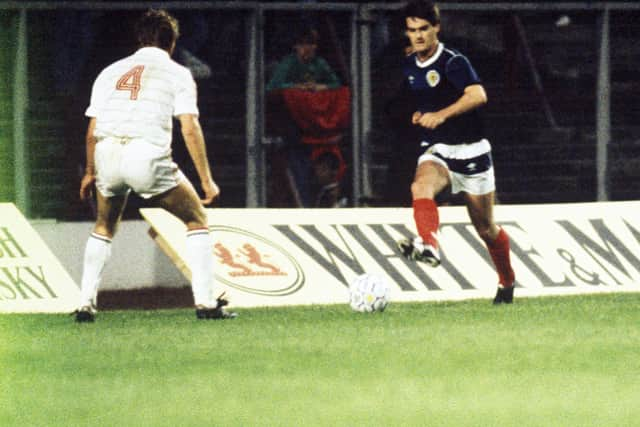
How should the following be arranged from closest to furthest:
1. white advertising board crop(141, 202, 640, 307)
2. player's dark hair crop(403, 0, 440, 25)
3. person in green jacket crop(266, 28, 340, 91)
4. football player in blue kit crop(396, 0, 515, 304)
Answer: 1. football player in blue kit crop(396, 0, 515, 304)
2. player's dark hair crop(403, 0, 440, 25)
3. white advertising board crop(141, 202, 640, 307)
4. person in green jacket crop(266, 28, 340, 91)

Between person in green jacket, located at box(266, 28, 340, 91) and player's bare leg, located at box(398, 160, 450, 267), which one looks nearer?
player's bare leg, located at box(398, 160, 450, 267)

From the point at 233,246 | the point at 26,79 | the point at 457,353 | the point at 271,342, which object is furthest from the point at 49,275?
the point at 457,353

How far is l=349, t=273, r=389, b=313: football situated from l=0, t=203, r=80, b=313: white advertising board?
2.11 m

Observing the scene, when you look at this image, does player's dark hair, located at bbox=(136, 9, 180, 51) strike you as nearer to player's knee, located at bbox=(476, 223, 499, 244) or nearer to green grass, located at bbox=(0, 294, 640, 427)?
green grass, located at bbox=(0, 294, 640, 427)

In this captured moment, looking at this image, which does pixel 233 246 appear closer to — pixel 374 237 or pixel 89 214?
pixel 374 237

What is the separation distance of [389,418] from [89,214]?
8075 mm

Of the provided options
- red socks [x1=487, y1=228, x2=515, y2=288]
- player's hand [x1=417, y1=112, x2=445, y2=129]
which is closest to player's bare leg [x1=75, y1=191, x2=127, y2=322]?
player's hand [x1=417, y1=112, x2=445, y2=129]

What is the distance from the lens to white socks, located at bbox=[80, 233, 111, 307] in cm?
1076

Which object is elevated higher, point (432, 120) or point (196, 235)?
point (432, 120)

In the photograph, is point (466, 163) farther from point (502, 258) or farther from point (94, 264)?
point (94, 264)

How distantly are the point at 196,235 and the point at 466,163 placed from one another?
72.9 inches

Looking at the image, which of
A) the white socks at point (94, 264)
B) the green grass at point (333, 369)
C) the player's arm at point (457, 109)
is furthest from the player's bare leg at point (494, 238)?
the white socks at point (94, 264)

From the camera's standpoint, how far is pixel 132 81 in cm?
1050

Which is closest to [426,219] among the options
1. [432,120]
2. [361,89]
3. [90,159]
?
[432,120]
